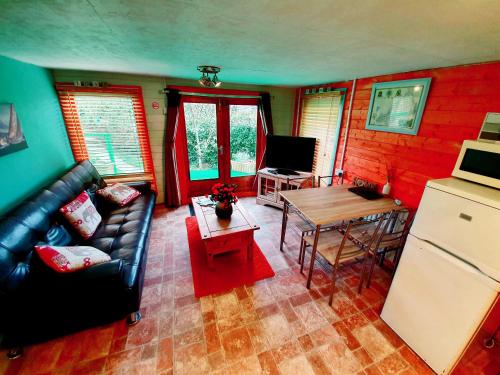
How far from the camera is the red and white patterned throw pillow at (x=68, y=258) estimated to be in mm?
1517

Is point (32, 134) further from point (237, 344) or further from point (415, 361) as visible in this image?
point (415, 361)

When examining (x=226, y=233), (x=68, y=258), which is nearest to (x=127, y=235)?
(x=68, y=258)

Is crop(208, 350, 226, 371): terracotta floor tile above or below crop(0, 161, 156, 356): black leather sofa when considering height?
below

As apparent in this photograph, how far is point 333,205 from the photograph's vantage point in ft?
7.79

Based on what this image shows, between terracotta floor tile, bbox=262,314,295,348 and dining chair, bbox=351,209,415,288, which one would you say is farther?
dining chair, bbox=351,209,415,288

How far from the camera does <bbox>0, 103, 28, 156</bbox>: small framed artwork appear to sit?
194 centimetres

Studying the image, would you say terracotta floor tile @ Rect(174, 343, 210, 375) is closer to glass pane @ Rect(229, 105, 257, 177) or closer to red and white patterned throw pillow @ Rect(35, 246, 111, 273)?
red and white patterned throw pillow @ Rect(35, 246, 111, 273)

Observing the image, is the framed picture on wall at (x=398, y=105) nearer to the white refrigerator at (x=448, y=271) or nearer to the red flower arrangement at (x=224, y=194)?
the white refrigerator at (x=448, y=271)

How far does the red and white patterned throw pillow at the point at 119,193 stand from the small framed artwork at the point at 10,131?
1003mm

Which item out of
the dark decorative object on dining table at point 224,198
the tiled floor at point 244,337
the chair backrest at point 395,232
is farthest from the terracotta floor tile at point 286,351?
the dark decorative object on dining table at point 224,198

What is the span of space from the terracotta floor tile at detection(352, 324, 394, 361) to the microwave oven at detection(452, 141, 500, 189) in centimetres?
146

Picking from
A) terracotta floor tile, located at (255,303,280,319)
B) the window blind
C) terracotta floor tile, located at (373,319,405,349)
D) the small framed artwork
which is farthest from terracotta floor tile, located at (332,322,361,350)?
the small framed artwork

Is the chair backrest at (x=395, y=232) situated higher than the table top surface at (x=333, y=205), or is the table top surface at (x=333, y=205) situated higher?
the table top surface at (x=333, y=205)

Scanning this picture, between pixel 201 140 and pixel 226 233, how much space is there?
94.7 inches
